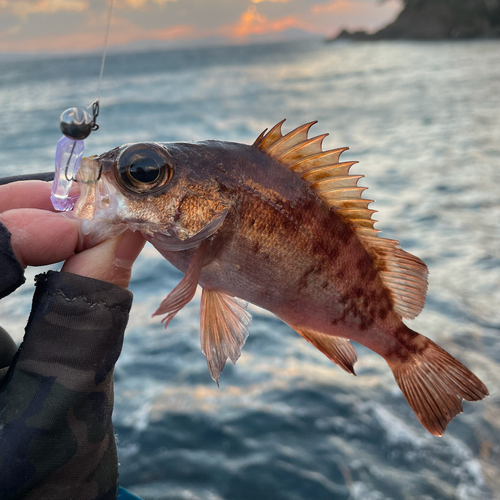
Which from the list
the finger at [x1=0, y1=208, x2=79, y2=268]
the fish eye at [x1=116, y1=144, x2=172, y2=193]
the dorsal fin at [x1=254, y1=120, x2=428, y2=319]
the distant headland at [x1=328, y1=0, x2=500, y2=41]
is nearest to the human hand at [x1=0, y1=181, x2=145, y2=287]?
the finger at [x1=0, y1=208, x2=79, y2=268]

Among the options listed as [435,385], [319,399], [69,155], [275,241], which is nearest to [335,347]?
[435,385]

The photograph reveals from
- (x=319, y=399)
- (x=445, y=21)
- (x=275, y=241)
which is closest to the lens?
(x=275, y=241)

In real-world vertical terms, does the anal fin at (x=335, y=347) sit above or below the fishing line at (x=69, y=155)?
below

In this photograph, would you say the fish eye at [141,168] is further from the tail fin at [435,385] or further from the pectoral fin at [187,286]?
the tail fin at [435,385]

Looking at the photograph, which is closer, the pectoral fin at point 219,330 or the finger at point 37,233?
the finger at point 37,233

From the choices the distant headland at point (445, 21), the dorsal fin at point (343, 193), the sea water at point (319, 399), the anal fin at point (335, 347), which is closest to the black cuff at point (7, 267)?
the dorsal fin at point (343, 193)

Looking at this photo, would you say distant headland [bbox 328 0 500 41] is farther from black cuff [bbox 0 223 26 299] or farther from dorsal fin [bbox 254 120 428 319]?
black cuff [bbox 0 223 26 299]

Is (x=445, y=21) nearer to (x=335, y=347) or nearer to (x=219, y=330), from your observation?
(x=335, y=347)

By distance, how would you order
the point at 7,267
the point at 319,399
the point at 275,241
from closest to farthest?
the point at 7,267
the point at 275,241
the point at 319,399

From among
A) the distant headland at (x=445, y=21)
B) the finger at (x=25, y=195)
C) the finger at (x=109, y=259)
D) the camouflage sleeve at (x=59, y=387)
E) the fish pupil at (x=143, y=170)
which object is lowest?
the camouflage sleeve at (x=59, y=387)

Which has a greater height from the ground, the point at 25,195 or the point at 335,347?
the point at 25,195
